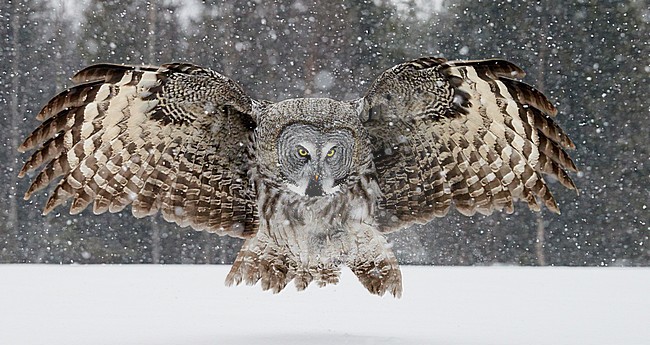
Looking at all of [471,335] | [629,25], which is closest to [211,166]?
[471,335]

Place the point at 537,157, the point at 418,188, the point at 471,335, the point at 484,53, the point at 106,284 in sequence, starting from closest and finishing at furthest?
1. the point at 471,335
2. the point at 537,157
3. the point at 418,188
4. the point at 106,284
5. the point at 484,53

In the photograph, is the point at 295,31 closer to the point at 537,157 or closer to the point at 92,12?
the point at 92,12

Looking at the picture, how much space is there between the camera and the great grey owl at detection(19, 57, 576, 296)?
96.7 inches

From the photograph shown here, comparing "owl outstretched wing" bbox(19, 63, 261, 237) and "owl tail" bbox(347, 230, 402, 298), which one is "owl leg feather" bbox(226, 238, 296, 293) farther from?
"owl tail" bbox(347, 230, 402, 298)

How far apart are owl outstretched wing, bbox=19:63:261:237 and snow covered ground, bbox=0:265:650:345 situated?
378mm

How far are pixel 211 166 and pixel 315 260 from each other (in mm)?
505

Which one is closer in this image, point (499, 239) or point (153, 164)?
point (153, 164)

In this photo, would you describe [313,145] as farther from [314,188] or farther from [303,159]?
[314,188]

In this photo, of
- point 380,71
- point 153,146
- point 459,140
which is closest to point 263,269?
point 153,146

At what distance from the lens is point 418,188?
2.78m

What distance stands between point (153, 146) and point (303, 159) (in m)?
0.54

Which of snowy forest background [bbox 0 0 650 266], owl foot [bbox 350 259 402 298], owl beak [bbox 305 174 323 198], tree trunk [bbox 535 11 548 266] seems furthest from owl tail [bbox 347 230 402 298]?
tree trunk [bbox 535 11 548 266]

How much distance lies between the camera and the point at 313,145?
2760 mm

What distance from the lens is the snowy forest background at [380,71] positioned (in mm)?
6699
